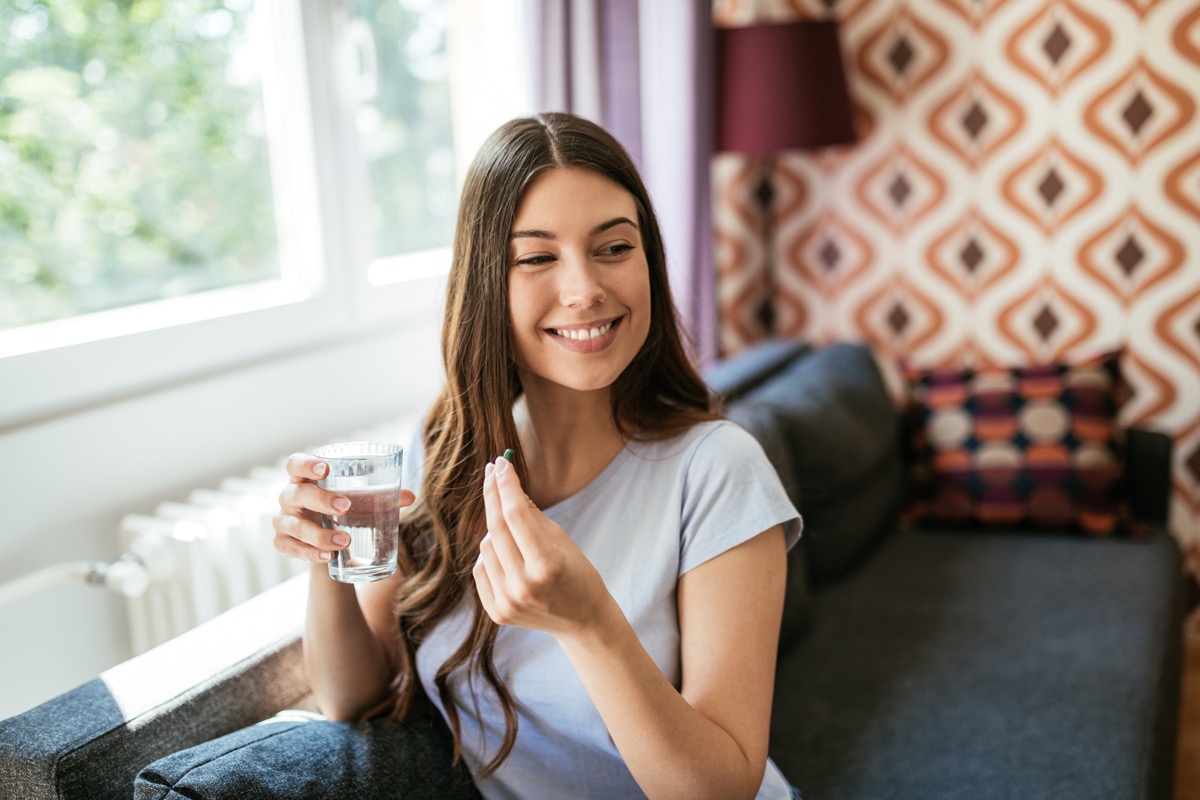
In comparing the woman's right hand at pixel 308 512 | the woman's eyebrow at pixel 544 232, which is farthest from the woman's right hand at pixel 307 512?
the woman's eyebrow at pixel 544 232

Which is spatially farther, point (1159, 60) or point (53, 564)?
point (1159, 60)

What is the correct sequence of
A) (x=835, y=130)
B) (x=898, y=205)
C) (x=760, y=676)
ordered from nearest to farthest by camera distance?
(x=760, y=676) < (x=835, y=130) < (x=898, y=205)

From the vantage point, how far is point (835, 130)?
2.78 metres

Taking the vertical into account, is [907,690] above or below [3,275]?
below

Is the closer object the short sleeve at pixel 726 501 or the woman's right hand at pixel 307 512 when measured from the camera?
the woman's right hand at pixel 307 512

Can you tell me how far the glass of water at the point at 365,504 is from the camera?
108cm

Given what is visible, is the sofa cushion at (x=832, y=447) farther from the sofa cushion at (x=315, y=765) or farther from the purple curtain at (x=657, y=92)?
the sofa cushion at (x=315, y=765)

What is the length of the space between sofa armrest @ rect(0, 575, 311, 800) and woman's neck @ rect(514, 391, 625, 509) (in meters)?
0.39

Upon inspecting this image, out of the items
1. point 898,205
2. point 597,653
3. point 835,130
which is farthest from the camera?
point 898,205

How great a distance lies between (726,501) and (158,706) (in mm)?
687

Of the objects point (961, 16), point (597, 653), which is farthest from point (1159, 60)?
point (597, 653)

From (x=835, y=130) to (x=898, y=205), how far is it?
43 centimetres

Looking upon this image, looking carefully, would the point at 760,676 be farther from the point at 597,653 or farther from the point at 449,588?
the point at 449,588

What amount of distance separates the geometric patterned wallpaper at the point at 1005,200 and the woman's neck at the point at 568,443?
1988 mm
